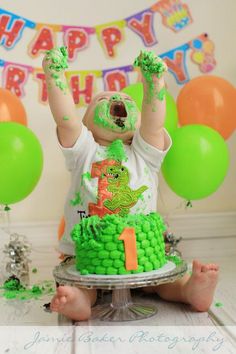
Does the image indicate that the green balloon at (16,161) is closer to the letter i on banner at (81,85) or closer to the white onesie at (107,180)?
the white onesie at (107,180)

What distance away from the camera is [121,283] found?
1164 mm

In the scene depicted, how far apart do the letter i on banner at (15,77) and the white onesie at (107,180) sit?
59cm

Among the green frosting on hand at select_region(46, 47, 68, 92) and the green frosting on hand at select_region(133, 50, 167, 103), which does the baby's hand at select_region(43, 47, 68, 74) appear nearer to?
the green frosting on hand at select_region(46, 47, 68, 92)

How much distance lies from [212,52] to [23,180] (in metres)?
0.93

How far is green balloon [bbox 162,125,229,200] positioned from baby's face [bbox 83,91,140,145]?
144mm

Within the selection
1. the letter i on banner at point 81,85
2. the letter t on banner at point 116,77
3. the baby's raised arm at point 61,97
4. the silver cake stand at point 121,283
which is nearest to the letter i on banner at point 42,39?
the letter i on banner at point 81,85

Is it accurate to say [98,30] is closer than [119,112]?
No

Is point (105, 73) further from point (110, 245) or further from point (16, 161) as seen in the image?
point (110, 245)

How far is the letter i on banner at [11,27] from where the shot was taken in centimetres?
197

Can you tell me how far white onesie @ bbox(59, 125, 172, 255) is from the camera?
1.40 metres

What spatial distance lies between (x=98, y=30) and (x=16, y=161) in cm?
74

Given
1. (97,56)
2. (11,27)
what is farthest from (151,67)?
(11,27)

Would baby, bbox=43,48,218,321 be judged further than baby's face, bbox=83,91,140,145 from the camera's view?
No

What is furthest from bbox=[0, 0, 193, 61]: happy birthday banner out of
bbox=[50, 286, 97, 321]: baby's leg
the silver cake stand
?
bbox=[50, 286, 97, 321]: baby's leg
